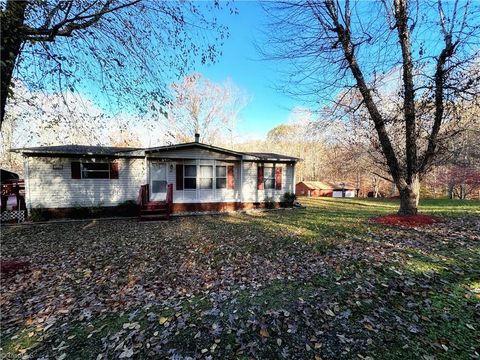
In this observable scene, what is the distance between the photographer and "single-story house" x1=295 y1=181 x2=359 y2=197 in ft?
112

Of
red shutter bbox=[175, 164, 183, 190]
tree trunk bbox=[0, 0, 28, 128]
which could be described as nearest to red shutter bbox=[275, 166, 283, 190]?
red shutter bbox=[175, 164, 183, 190]

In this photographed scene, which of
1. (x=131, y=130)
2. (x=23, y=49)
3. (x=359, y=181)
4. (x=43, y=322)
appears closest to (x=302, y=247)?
(x=43, y=322)

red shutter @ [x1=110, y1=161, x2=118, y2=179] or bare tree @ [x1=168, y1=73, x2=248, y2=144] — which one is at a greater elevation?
bare tree @ [x1=168, y1=73, x2=248, y2=144]

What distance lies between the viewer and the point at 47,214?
1061cm

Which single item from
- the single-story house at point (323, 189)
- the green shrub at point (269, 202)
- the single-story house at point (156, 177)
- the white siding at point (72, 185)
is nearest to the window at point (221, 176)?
the single-story house at point (156, 177)

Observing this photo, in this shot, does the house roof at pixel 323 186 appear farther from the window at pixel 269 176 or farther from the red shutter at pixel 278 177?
the window at pixel 269 176

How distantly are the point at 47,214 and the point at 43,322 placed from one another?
9240 millimetres

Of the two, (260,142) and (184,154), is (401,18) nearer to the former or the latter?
(184,154)

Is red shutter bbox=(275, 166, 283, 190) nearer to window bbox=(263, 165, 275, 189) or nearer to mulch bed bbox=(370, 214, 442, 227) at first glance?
window bbox=(263, 165, 275, 189)

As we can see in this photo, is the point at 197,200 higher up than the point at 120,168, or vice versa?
the point at 120,168

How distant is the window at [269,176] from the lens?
1431 centimetres

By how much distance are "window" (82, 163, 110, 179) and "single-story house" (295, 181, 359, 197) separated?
27.8 m

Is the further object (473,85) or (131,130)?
(131,130)

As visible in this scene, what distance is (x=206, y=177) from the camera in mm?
12977
